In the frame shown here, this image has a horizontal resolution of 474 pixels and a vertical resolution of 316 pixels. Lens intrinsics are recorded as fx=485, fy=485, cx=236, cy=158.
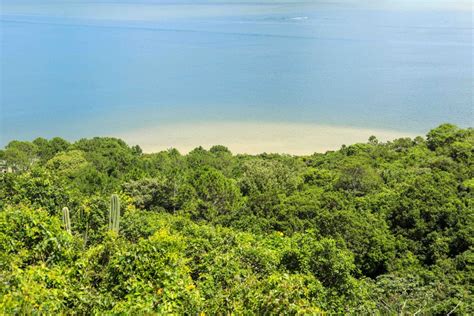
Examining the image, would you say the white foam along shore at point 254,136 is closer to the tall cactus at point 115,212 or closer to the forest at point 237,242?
the forest at point 237,242

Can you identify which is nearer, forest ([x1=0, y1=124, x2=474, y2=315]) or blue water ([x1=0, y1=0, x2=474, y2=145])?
forest ([x1=0, y1=124, x2=474, y2=315])

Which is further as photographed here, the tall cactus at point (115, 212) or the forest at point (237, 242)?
the tall cactus at point (115, 212)

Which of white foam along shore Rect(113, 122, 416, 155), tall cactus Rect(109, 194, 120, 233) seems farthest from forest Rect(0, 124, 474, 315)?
white foam along shore Rect(113, 122, 416, 155)

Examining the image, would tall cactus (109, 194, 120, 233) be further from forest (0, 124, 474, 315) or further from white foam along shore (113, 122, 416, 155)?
white foam along shore (113, 122, 416, 155)

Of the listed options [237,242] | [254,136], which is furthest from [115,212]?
[254,136]

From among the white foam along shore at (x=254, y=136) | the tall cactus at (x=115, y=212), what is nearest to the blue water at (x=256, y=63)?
the white foam along shore at (x=254, y=136)

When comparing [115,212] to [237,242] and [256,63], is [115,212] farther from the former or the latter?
[256,63]
